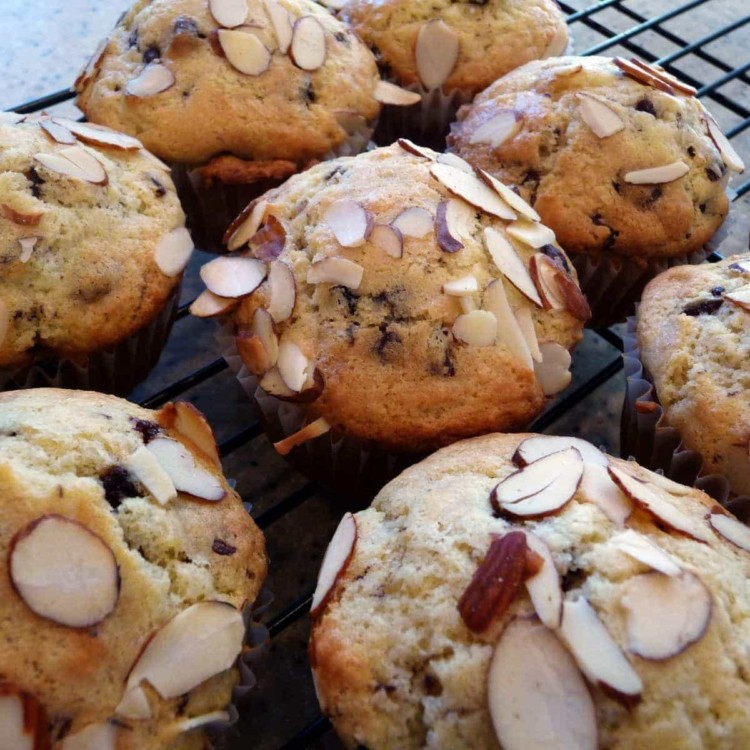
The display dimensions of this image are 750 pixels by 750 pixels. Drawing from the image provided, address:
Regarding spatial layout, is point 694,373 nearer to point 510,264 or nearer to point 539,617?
point 510,264

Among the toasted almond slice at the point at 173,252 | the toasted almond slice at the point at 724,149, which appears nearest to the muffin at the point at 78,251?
the toasted almond slice at the point at 173,252

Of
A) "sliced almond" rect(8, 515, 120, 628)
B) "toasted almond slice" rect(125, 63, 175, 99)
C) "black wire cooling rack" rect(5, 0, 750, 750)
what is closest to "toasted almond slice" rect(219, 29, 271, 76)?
"toasted almond slice" rect(125, 63, 175, 99)

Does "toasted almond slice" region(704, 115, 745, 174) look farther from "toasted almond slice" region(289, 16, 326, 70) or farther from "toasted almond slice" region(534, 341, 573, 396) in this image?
Result: "toasted almond slice" region(289, 16, 326, 70)

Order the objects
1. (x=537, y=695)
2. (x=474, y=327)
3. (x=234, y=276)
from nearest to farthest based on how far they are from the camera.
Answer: (x=537, y=695), (x=474, y=327), (x=234, y=276)

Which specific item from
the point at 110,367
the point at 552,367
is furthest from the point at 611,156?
the point at 110,367

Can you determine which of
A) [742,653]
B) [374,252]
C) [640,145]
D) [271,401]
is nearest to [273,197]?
[374,252]

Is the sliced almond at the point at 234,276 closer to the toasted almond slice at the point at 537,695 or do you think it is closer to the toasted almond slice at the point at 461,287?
the toasted almond slice at the point at 461,287
